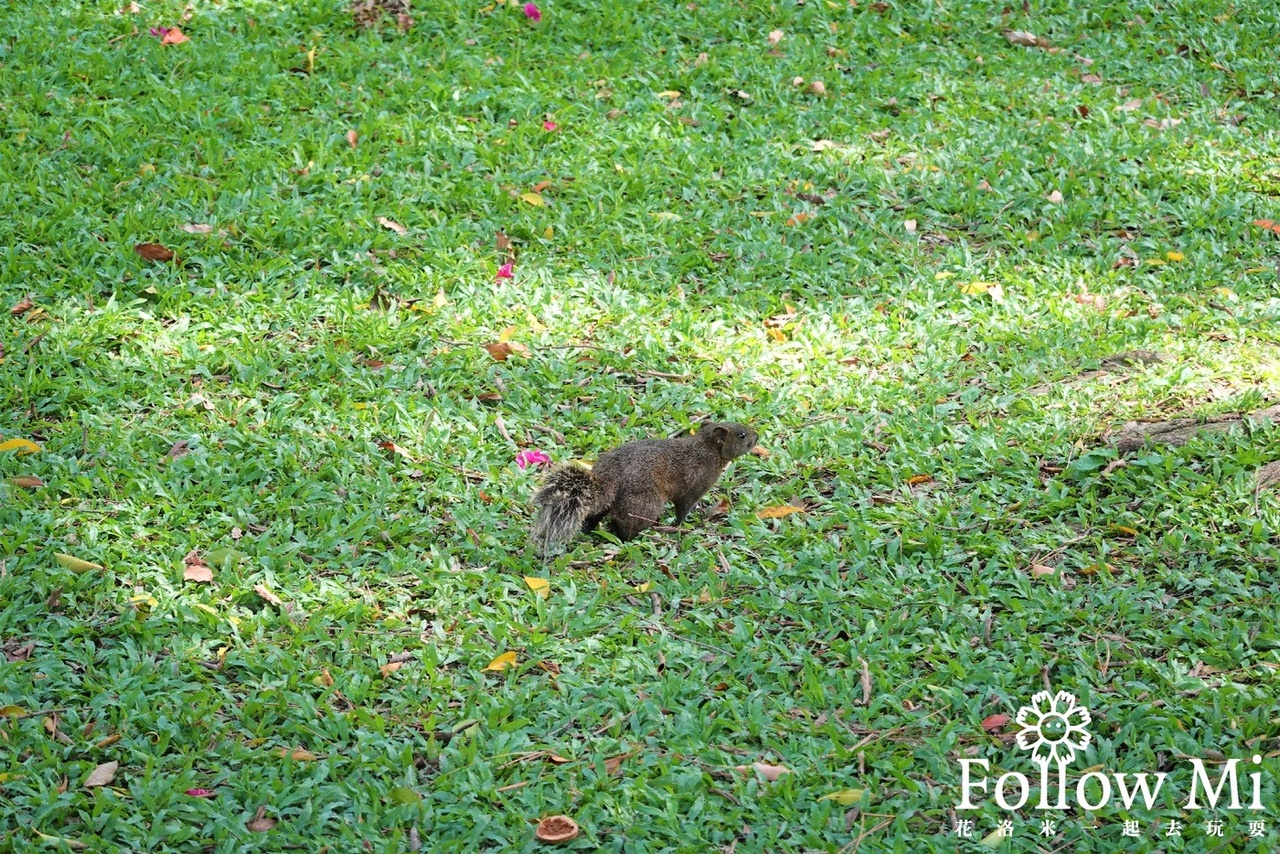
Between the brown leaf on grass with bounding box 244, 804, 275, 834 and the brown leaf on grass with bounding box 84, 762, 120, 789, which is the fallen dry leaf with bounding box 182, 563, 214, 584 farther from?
the brown leaf on grass with bounding box 244, 804, 275, 834

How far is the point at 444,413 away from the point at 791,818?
106 inches

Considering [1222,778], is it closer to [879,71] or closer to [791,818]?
[791,818]

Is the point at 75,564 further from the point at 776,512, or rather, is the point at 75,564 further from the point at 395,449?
the point at 776,512

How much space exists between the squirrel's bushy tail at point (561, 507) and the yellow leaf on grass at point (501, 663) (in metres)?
0.59

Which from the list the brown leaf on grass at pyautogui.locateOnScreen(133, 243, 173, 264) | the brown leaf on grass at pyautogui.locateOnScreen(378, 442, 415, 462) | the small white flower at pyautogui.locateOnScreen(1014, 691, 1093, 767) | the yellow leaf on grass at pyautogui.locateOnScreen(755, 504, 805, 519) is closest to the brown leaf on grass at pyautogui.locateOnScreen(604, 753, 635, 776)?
the small white flower at pyautogui.locateOnScreen(1014, 691, 1093, 767)

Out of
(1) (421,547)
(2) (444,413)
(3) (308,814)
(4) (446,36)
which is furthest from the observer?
(4) (446,36)

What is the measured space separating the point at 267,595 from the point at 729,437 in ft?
6.03

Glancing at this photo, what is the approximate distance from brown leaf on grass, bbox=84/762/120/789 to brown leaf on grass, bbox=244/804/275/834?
46cm

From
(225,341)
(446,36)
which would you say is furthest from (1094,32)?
(225,341)

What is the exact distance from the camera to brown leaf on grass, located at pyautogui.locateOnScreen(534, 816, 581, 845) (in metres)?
3.59

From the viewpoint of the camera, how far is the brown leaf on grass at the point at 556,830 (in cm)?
359

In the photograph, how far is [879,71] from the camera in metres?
8.89

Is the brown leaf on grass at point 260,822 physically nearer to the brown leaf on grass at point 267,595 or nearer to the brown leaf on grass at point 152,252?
the brown leaf on grass at point 267,595

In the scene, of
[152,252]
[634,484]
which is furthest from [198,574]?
[152,252]
